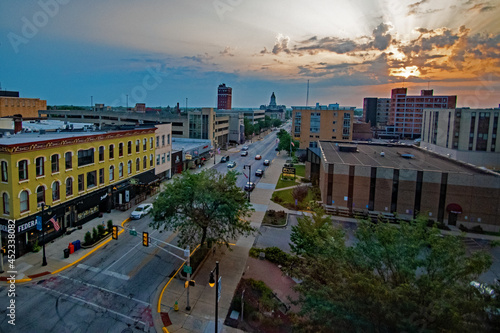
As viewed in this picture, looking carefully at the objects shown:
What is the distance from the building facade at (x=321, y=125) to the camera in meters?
84.3

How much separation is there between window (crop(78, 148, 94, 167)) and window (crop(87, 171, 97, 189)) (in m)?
1.20

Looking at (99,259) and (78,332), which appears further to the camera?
(99,259)

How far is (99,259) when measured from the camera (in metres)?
24.7

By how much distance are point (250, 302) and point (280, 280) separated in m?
3.74

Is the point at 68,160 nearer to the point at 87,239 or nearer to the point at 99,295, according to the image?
the point at 87,239

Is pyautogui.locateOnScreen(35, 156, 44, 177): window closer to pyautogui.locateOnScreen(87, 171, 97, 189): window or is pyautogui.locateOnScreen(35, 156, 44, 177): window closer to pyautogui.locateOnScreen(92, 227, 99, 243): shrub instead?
pyautogui.locateOnScreen(87, 171, 97, 189): window

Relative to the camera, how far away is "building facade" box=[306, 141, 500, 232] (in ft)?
111

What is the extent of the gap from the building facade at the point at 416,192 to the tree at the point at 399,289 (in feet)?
65.6

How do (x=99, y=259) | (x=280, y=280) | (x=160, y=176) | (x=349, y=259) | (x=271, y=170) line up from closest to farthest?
(x=349, y=259) < (x=280, y=280) < (x=99, y=259) < (x=160, y=176) < (x=271, y=170)

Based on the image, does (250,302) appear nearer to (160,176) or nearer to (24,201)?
(24,201)

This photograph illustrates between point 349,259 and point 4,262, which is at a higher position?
point 349,259

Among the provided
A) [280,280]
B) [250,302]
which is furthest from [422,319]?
[280,280]

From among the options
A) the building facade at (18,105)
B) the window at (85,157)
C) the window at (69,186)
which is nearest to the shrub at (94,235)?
the window at (69,186)

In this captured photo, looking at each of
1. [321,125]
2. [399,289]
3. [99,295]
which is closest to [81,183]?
[99,295]
